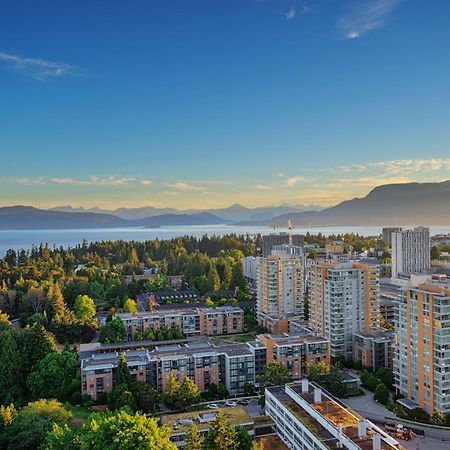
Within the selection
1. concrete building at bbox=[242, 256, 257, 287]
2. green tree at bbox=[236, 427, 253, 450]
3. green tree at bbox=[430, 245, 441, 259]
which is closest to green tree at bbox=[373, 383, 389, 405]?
green tree at bbox=[236, 427, 253, 450]

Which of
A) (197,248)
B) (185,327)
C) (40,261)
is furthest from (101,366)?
(197,248)

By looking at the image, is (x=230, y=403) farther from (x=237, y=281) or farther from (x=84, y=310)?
(x=237, y=281)

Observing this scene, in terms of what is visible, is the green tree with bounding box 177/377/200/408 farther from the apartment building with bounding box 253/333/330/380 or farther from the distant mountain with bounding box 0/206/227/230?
the distant mountain with bounding box 0/206/227/230

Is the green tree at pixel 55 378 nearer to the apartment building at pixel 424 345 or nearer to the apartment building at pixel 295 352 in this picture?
the apartment building at pixel 295 352

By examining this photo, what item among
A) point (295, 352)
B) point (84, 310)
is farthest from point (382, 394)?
point (84, 310)

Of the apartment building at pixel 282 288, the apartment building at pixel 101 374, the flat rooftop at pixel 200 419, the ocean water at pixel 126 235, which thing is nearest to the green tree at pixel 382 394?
the flat rooftop at pixel 200 419
